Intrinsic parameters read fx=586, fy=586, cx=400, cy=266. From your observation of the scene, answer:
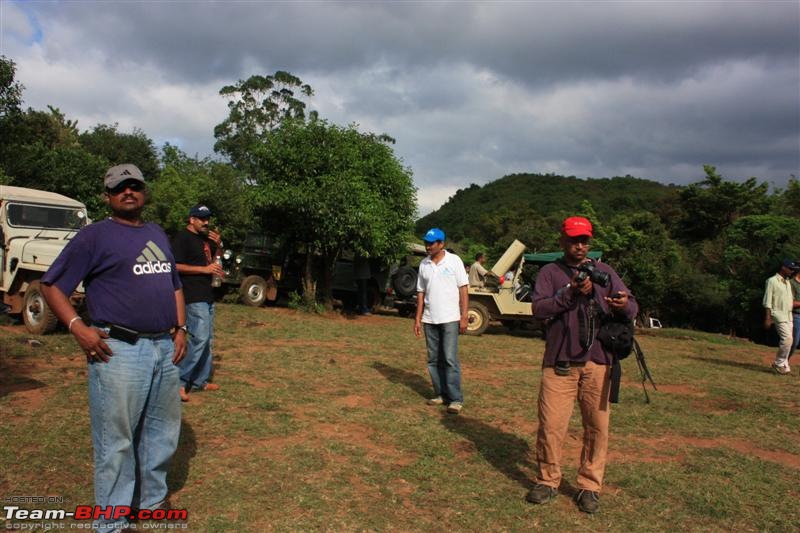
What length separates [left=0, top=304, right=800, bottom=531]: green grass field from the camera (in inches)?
141

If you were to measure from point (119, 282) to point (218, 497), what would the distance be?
1.59 m

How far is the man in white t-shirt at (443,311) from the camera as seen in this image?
580 centimetres

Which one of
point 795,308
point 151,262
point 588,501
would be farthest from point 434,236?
point 795,308

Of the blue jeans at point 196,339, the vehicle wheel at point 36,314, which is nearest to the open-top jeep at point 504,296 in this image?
the blue jeans at point 196,339

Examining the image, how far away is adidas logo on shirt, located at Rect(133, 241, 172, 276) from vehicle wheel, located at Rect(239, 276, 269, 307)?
11.9 metres

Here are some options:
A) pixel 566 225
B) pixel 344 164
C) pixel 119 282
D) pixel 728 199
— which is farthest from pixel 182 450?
pixel 728 199

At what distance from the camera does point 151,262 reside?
2928mm

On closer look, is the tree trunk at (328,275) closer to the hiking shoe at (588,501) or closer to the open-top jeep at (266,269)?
the open-top jeep at (266,269)

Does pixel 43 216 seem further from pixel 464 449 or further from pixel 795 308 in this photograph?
pixel 795 308

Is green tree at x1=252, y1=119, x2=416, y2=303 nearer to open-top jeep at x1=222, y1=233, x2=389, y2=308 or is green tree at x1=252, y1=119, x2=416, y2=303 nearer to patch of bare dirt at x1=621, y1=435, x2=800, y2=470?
open-top jeep at x1=222, y1=233, x2=389, y2=308

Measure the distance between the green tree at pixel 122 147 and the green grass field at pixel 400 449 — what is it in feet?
107

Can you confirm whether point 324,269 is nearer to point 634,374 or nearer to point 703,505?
point 634,374

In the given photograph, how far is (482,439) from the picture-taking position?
16.5ft

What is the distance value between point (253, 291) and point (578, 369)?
473 inches
